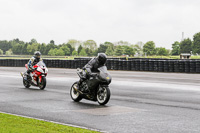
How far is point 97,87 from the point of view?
11.5m

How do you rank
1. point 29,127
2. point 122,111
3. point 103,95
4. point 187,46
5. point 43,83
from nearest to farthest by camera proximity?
point 29,127
point 122,111
point 103,95
point 43,83
point 187,46

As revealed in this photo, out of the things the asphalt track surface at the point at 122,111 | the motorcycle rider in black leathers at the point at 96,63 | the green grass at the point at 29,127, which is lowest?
the asphalt track surface at the point at 122,111

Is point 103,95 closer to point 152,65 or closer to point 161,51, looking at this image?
point 152,65

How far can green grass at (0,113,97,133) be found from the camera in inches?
286

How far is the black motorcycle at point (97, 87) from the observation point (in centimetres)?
1113

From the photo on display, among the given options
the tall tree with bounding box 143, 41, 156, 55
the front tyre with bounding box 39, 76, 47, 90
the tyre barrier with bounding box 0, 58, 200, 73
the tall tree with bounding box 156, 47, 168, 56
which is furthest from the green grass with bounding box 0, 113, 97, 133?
the tall tree with bounding box 143, 41, 156, 55

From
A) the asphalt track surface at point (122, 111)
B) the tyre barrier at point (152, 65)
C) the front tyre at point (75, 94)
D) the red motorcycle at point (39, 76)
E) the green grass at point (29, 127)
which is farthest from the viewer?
the tyre barrier at point (152, 65)

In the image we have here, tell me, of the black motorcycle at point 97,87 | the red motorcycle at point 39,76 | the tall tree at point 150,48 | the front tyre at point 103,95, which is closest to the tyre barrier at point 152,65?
the red motorcycle at point 39,76

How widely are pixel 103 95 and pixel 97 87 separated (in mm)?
329

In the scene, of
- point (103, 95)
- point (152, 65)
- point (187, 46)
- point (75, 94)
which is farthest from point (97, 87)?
point (187, 46)

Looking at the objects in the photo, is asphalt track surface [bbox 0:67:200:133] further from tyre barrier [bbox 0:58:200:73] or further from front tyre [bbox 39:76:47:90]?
tyre barrier [bbox 0:58:200:73]

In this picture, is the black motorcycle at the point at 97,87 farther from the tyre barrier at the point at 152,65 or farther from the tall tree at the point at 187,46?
the tall tree at the point at 187,46

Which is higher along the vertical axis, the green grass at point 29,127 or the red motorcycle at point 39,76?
the red motorcycle at point 39,76

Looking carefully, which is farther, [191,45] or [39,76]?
[191,45]
